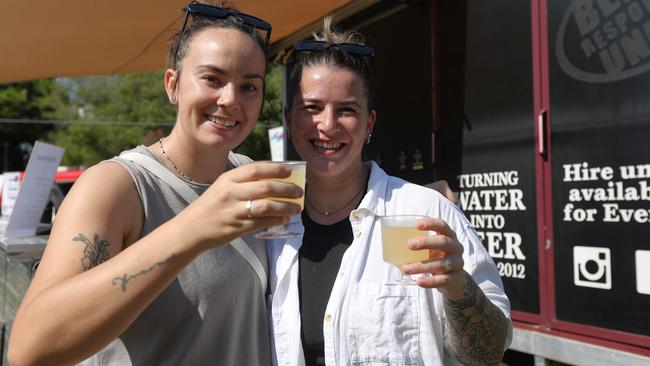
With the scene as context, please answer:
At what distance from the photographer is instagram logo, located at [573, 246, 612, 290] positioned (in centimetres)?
290

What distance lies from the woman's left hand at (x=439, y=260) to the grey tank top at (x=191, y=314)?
1.69ft

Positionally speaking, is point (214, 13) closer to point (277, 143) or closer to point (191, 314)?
point (191, 314)

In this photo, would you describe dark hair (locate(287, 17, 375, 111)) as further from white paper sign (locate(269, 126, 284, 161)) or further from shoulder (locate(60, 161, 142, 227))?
white paper sign (locate(269, 126, 284, 161))

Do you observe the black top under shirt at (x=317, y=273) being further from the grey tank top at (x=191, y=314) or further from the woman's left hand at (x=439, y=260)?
the woman's left hand at (x=439, y=260)

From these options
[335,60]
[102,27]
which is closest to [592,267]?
[335,60]

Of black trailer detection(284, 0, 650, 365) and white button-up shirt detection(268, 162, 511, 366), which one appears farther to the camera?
black trailer detection(284, 0, 650, 365)

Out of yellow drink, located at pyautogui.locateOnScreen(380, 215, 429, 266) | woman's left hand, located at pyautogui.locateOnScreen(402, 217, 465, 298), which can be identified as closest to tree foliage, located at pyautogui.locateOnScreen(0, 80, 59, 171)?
yellow drink, located at pyautogui.locateOnScreen(380, 215, 429, 266)

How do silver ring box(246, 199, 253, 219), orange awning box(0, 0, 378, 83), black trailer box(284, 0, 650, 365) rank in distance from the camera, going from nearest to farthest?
silver ring box(246, 199, 253, 219)
black trailer box(284, 0, 650, 365)
orange awning box(0, 0, 378, 83)

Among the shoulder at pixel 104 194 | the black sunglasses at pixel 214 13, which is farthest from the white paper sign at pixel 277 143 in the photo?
the shoulder at pixel 104 194

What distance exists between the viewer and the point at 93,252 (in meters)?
1.36

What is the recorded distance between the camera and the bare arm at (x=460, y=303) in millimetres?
1541

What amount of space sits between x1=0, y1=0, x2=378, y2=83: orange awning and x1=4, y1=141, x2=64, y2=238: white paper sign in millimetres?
1623

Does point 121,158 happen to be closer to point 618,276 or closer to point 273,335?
point 273,335

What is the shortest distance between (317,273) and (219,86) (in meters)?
0.70
